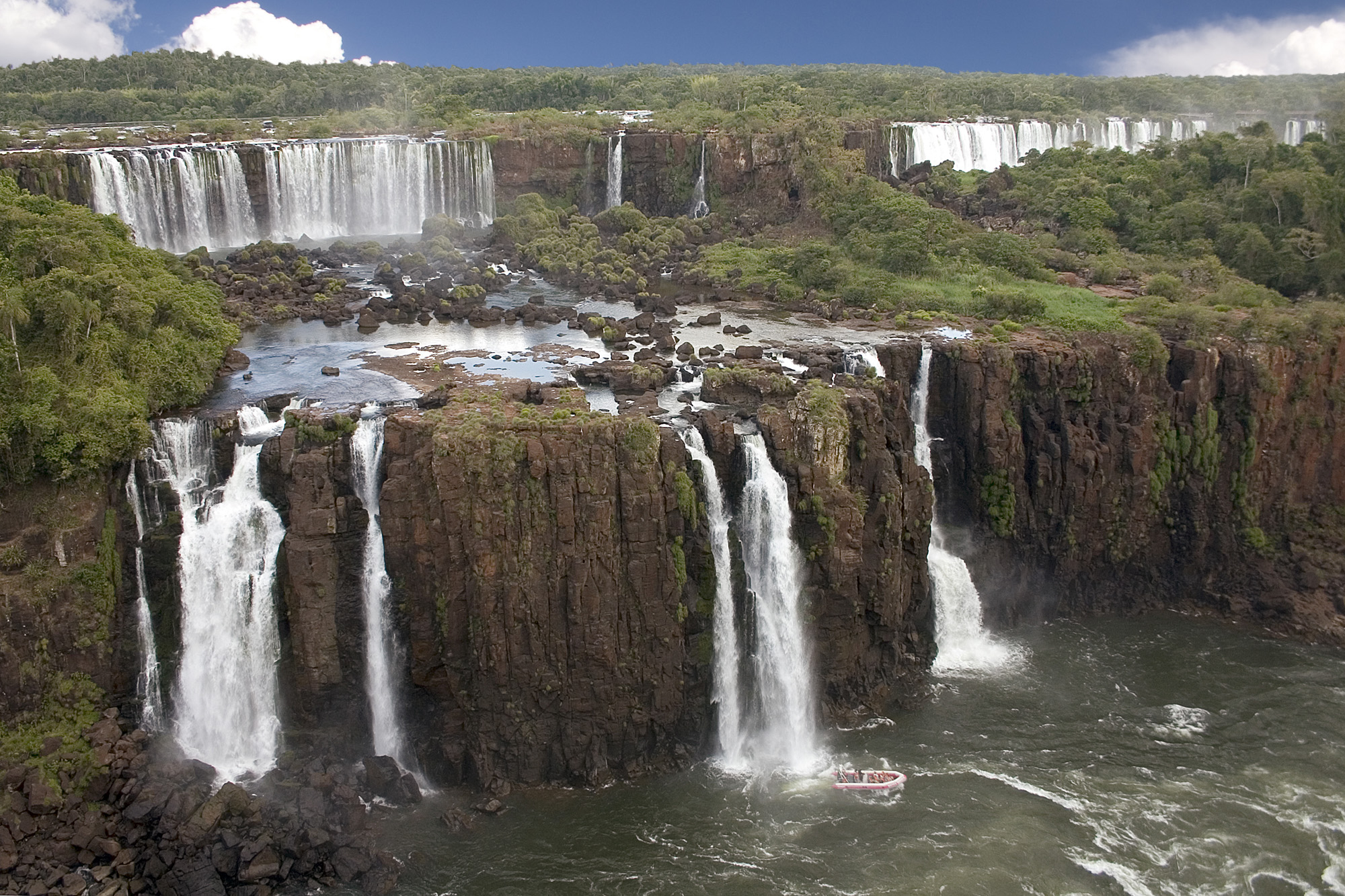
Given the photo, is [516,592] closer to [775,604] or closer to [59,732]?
[775,604]

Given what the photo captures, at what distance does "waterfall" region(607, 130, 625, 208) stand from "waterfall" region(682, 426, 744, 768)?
38199mm

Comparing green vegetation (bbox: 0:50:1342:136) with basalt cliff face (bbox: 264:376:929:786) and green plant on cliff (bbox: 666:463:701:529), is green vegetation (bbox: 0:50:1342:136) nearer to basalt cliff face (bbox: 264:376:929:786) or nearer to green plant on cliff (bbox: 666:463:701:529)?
green plant on cliff (bbox: 666:463:701:529)

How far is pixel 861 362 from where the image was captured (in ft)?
110

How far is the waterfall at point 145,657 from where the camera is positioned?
2484 centimetres

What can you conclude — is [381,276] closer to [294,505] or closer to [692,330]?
[692,330]

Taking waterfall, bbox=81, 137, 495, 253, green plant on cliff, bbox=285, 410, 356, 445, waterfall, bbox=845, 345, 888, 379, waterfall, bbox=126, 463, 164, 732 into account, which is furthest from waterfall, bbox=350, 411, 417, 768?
waterfall, bbox=81, 137, 495, 253

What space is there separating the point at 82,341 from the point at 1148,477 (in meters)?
30.9

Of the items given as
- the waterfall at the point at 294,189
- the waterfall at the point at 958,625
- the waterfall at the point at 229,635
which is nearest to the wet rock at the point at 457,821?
the waterfall at the point at 229,635

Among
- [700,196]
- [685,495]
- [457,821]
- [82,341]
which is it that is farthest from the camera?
[700,196]

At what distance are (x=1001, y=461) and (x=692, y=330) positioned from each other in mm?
13051

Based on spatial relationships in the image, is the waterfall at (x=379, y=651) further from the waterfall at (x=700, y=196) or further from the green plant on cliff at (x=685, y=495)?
the waterfall at (x=700, y=196)

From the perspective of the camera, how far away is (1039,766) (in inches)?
1017

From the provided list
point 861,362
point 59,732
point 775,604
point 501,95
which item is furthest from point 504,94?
point 59,732

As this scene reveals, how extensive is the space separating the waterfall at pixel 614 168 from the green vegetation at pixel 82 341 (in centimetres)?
3105
